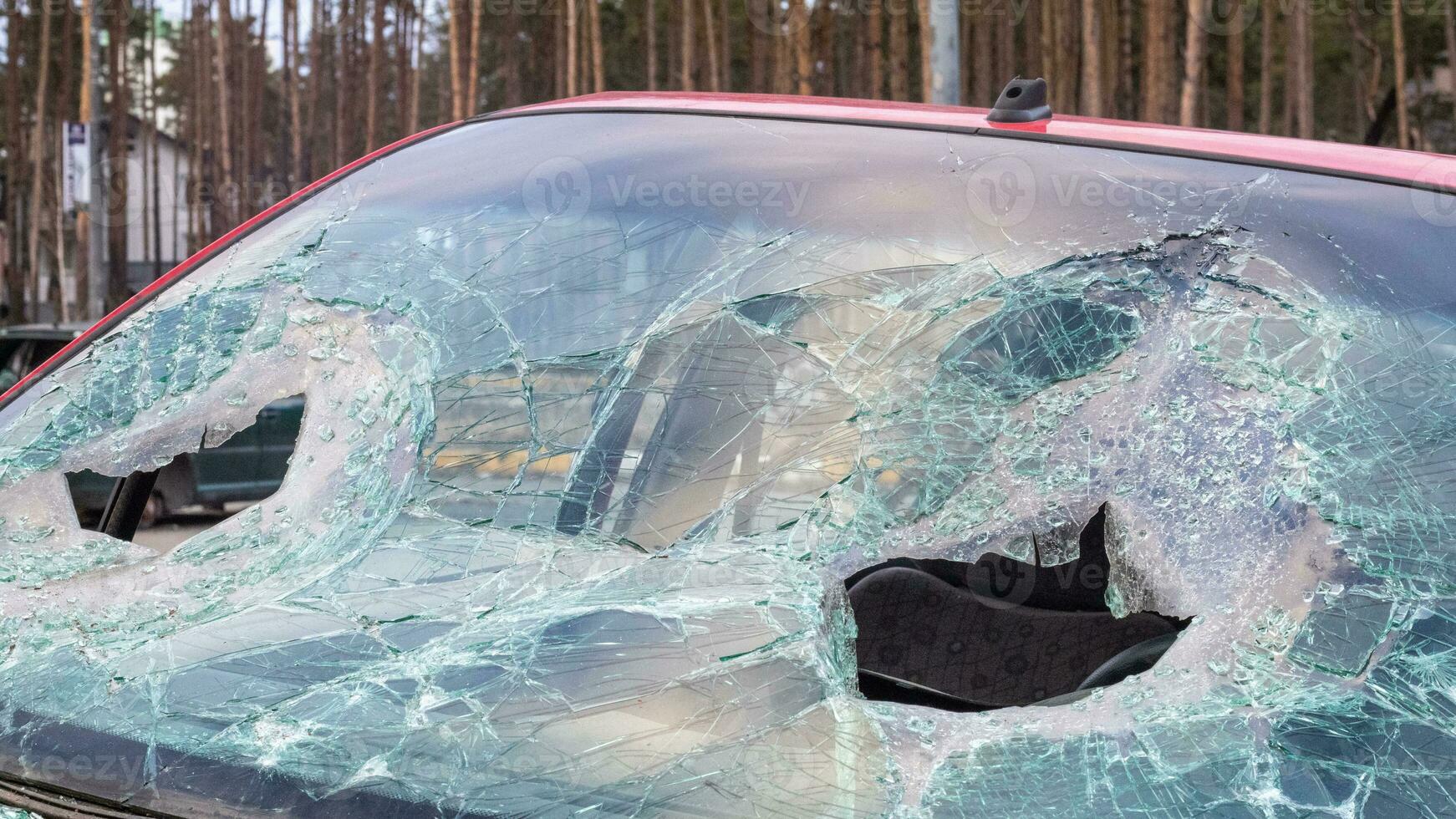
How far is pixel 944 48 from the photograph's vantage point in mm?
7488

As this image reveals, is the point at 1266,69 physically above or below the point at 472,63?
above

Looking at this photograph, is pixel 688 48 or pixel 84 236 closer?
pixel 84 236

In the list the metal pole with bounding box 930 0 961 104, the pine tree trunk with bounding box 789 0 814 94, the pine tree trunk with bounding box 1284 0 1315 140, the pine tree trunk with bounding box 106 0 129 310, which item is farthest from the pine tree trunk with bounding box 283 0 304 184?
the metal pole with bounding box 930 0 961 104

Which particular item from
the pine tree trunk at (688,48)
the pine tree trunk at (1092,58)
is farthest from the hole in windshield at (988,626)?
the pine tree trunk at (688,48)

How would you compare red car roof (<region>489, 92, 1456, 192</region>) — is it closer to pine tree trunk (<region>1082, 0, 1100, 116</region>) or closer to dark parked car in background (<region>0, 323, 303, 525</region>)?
dark parked car in background (<region>0, 323, 303, 525</region>)

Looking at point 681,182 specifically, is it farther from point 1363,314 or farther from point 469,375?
point 1363,314

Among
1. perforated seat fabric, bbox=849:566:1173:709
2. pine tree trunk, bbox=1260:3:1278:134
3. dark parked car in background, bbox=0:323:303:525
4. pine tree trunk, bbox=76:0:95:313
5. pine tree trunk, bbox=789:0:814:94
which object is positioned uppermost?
pine tree trunk, bbox=1260:3:1278:134

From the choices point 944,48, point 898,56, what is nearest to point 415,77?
point 898,56

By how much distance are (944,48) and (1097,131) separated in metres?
6.16

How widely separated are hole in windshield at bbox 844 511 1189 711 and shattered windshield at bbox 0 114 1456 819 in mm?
343

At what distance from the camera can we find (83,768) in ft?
4.36

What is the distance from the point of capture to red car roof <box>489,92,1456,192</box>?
1450 millimetres

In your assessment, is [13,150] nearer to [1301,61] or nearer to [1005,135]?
[1301,61]

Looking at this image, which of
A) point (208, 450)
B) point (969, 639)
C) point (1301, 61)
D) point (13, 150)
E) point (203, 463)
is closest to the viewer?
point (208, 450)
